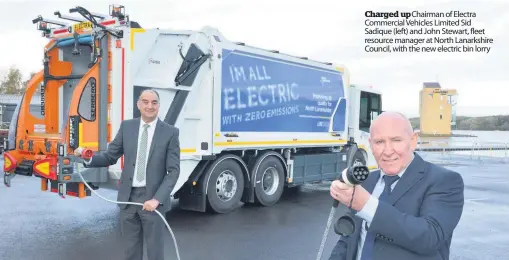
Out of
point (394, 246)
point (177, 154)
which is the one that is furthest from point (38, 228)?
point (394, 246)

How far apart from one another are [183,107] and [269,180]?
2.75 m

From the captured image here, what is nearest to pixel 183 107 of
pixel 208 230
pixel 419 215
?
pixel 208 230

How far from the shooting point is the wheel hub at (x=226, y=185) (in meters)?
8.09

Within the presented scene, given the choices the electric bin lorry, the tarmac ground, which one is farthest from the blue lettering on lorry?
the tarmac ground

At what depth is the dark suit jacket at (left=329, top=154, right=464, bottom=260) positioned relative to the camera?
187 centimetres

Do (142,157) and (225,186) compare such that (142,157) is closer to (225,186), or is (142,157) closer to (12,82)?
(225,186)

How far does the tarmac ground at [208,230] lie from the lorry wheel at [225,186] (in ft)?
0.65

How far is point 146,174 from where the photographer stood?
422 cm

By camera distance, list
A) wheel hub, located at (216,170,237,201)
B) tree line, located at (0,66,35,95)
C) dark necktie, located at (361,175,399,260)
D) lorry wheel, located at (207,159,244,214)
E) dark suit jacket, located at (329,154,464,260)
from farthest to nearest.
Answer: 1. tree line, located at (0,66,35,95)
2. wheel hub, located at (216,170,237,201)
3. lorry wheel, located at (207,159,244,214)
4. dark necktie, located at (361,175,399,260)
5. dark suit jacket, located at (329,154,464,260)

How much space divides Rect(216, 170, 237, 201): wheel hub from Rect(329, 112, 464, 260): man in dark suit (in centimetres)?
599

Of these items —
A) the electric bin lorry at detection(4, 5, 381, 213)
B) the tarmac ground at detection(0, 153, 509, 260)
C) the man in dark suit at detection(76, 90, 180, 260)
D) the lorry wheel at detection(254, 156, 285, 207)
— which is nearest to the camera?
the man in dark suit at detection(76, 90, 180, 260)

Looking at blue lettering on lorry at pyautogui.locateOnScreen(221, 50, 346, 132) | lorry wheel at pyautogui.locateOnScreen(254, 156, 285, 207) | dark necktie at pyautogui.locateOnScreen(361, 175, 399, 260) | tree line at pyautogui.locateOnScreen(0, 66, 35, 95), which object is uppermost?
tree line at pyautogui.locateOnScreen(0, 66, 35, 95)

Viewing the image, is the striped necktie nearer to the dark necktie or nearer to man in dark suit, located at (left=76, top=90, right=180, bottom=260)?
man in dark suit, located at (left=76, top=90, right=180, bottom=260)

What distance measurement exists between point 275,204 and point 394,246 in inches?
300
